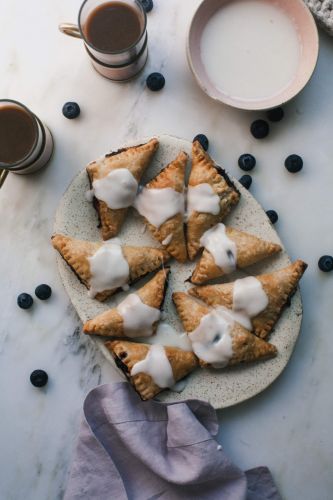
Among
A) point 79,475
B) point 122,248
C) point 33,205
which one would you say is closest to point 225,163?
point 122,248

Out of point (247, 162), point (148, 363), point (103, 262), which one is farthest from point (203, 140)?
point (148, 363)

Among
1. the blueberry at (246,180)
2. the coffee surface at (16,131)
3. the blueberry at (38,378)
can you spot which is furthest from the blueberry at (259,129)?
the blueberry at (38,378)

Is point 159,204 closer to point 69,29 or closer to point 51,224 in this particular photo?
point 51,224

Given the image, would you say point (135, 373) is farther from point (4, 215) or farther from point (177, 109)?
point (177, 109)

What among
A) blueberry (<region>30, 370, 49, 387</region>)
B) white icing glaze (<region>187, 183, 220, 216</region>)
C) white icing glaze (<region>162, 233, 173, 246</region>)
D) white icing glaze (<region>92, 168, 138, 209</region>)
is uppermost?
white icing glaze (<region>187, 183, 220, 216</region>)

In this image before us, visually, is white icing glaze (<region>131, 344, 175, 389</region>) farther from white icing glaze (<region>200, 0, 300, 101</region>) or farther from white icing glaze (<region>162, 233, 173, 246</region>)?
white icing glaze (<region>200, 0, 300, 101</region>)

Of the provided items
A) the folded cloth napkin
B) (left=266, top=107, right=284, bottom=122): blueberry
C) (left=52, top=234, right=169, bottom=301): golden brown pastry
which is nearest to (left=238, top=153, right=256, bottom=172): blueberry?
(left=266, top=107, right=284, bottom=122): blueberry
